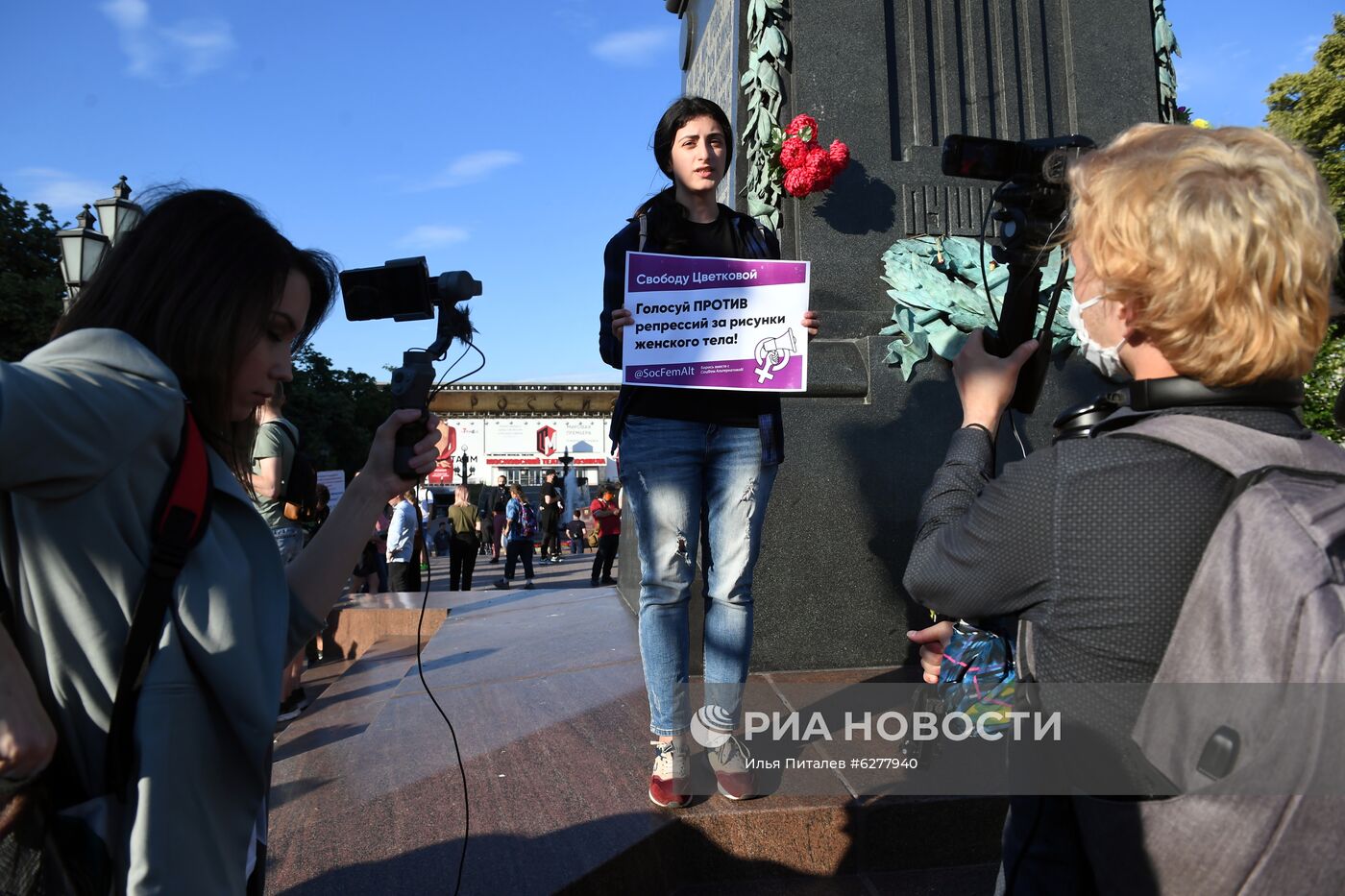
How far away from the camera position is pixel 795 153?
185 inches

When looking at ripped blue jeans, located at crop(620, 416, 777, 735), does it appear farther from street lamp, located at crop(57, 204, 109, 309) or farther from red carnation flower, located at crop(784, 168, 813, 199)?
street lamp, located at crop(57, 204, 109, 309)

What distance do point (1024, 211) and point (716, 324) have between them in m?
1.46

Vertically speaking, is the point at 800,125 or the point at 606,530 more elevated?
the point at 800,125

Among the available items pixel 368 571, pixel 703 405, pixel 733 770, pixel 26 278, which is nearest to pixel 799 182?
pixel 703 405

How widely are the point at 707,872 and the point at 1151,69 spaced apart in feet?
16.2

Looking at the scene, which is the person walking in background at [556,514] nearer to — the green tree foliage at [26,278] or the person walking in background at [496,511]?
the person walking in background at [496,511]

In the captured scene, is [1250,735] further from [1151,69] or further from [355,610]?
[355,610]

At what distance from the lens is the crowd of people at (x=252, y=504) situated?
122 cm

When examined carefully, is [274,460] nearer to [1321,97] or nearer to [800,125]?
[800,125]

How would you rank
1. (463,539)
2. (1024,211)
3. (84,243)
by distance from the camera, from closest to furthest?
(1024,211) → (84,243) → (463,539)

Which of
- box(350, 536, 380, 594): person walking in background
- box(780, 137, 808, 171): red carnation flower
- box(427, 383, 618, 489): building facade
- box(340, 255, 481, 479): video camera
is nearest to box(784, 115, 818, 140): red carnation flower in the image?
box(780, 137, 808, 171): red carnation flower

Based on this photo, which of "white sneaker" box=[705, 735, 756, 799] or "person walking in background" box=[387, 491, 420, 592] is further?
"person walking in background" box=[387, 491, 420, 592]

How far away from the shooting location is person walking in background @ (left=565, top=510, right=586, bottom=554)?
101 ft

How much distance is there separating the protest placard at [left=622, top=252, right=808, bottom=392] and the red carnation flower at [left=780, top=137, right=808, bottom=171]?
1633mm
